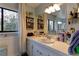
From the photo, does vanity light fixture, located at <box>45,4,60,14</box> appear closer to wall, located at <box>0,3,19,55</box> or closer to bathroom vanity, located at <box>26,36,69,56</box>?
bathroom vanity, located at <box>26,36,69,56</box>

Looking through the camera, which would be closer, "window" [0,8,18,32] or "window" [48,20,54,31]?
"window" [48,20,54,31]

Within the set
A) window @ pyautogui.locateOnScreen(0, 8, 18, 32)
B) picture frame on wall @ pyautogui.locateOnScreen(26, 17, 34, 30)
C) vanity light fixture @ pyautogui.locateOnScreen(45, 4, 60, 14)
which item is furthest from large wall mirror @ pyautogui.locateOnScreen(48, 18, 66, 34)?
window @ pyautogui.locateOnScreen(0, 8, 18, 32)

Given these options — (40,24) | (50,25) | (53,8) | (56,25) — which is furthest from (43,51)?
(40,24)

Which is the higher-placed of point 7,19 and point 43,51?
point 7,19

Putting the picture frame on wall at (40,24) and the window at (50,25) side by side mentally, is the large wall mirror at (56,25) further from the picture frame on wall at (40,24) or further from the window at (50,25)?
the picture frame on wall at (40,24)

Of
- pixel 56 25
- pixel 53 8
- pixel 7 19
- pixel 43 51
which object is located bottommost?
pixel 43 51

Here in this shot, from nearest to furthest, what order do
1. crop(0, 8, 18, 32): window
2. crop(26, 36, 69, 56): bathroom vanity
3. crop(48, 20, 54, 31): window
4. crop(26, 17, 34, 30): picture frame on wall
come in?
crop(26, 36, 69, 56): bathroom vanity
crop(48, 20, 54, 31): window
crop(0, 8, 18, 32): window
crop(26, 17, 34, 30): picture frame on wall

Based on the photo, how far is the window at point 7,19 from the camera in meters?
2.29

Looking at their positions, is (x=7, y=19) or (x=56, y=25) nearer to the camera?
(x=56, y=25)

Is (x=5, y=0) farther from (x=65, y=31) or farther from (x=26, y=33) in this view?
(x=26, y=33)

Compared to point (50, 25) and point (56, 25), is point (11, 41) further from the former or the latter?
point (56, 25)

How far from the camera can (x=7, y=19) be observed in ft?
7.50

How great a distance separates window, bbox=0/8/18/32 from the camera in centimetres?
229

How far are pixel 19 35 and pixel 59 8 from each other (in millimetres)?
1085
